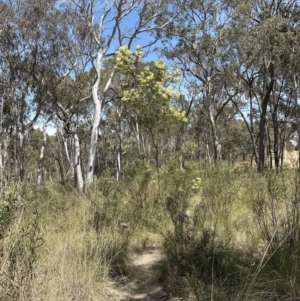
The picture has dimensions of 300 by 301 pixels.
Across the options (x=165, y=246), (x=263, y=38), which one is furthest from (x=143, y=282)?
(x=263, y=38)

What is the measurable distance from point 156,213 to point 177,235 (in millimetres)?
1964

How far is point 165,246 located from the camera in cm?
400

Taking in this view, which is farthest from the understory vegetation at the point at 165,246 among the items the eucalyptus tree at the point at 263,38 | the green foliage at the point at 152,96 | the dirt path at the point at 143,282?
the eucalyptus tree at the point at 263,38

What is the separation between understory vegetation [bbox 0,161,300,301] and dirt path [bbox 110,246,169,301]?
10cm

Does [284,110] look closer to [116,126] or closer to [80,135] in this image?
[116,126]

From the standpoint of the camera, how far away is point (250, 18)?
16828mm

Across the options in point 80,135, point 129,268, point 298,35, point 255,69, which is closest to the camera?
point 129,268

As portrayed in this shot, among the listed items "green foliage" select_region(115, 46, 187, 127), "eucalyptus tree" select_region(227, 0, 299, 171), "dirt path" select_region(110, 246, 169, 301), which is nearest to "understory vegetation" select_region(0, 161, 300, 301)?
"dirt path" select_region(110, 246, 169, 301)

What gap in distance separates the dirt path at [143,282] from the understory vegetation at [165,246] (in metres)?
0.10

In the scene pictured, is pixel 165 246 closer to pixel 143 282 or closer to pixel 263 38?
pixel 143 282

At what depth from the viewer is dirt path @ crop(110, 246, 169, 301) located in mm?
3652

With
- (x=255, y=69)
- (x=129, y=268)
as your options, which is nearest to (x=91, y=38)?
(x=255, y=69)

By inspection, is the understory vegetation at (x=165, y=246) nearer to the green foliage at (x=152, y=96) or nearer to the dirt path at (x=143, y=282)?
the dirt path at (x=143, y=282)

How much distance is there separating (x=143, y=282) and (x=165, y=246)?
49 cm
